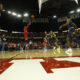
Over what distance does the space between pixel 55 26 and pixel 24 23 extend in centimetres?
722

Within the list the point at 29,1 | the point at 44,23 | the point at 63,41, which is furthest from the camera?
the point at 63,41

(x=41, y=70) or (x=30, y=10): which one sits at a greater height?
(x=30, y=10)

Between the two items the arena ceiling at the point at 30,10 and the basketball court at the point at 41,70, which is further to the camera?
the arena ceiling at the point at 30,10

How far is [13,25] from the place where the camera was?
18031 millimetres

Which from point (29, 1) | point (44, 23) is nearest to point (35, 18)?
point (44, 23)

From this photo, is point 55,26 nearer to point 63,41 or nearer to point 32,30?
point 63,41

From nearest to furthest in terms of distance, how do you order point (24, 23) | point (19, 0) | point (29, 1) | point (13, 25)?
1. point (19, 0)
2. point (29, 1)
3. point (13, 25)
4. point (24, 23)

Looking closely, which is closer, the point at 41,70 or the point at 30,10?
the point at 41,70

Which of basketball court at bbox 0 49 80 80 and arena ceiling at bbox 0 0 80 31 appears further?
arena ceiling at bbox 0 0 80 31

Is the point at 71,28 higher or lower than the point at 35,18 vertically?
lower

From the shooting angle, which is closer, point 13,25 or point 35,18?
point 13,25

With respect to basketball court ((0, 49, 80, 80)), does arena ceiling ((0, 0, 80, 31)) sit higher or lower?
higher

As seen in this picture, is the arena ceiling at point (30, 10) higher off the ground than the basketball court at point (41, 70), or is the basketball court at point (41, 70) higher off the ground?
the arena ceiling at point (30, 10)

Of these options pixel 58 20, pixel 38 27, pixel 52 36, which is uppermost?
pixel 58 20
